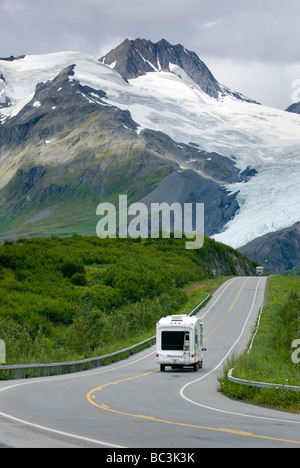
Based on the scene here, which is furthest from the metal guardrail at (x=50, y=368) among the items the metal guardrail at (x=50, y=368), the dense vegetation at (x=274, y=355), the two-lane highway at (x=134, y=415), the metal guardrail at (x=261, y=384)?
the metal guardrail at (x=261, y=384)

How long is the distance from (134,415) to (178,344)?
63.9 feet

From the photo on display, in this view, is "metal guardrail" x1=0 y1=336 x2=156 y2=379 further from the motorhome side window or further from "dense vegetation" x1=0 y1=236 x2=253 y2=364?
the motorhome side window

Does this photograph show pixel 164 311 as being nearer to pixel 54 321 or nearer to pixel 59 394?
pixel 54 321

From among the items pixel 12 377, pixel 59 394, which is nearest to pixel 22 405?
pixel 59 394

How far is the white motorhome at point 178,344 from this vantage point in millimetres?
35031

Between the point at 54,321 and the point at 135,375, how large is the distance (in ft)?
115

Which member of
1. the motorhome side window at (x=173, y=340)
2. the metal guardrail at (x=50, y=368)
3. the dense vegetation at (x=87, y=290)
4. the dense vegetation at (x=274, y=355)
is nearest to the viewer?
the dense vegetation at (x=274, y=355)

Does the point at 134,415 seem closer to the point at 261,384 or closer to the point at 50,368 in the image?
the point at 261,384

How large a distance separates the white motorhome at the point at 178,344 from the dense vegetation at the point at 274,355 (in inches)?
104

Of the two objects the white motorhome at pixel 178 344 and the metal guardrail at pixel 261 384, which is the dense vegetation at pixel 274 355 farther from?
the white motorhome at pixel 178 344

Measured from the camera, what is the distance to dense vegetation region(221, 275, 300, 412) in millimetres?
19641
